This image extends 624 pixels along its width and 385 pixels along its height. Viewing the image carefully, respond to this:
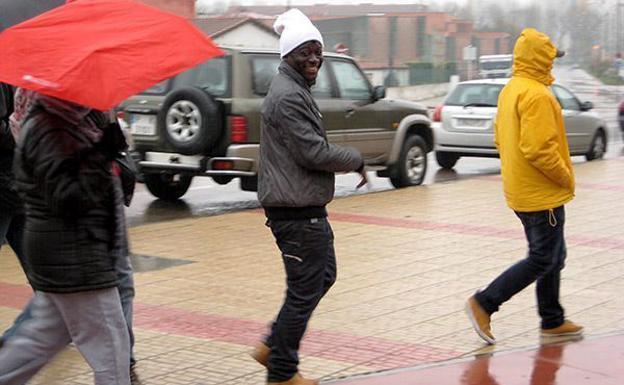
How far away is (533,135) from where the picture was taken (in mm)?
6273

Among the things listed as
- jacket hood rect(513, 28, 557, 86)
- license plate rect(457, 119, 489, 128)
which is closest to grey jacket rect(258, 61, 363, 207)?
jacket hood rect(513, 28, 557, 86)

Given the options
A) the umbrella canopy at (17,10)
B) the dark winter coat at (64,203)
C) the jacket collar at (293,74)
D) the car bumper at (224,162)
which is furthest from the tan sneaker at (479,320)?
the car bumper at (224,162)

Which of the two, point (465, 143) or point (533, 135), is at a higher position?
point (533, 135)

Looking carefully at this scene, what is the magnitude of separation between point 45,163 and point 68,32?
0.50 meters

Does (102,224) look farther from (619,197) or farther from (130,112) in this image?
(619,197)

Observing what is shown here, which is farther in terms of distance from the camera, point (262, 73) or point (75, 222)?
point (262, 73)

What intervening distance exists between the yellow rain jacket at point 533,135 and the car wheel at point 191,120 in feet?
20.4

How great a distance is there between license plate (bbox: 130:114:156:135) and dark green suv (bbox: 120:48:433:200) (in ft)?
0.04

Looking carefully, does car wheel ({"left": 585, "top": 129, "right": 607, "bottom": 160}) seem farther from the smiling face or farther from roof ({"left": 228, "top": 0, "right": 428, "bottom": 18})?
roof ({"left": 228, "top": 0, "right": 428, "bottom": 18})

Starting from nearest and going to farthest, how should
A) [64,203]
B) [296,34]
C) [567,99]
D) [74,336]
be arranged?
[64,203]
[74,336]
[296,34]
[567,99]

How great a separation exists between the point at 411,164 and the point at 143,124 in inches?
168

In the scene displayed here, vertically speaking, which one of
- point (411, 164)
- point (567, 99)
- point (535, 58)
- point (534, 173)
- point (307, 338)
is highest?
point (535, 58)

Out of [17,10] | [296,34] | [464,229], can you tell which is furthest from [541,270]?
[464,229]

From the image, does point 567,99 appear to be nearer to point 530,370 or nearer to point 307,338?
point 307,338
